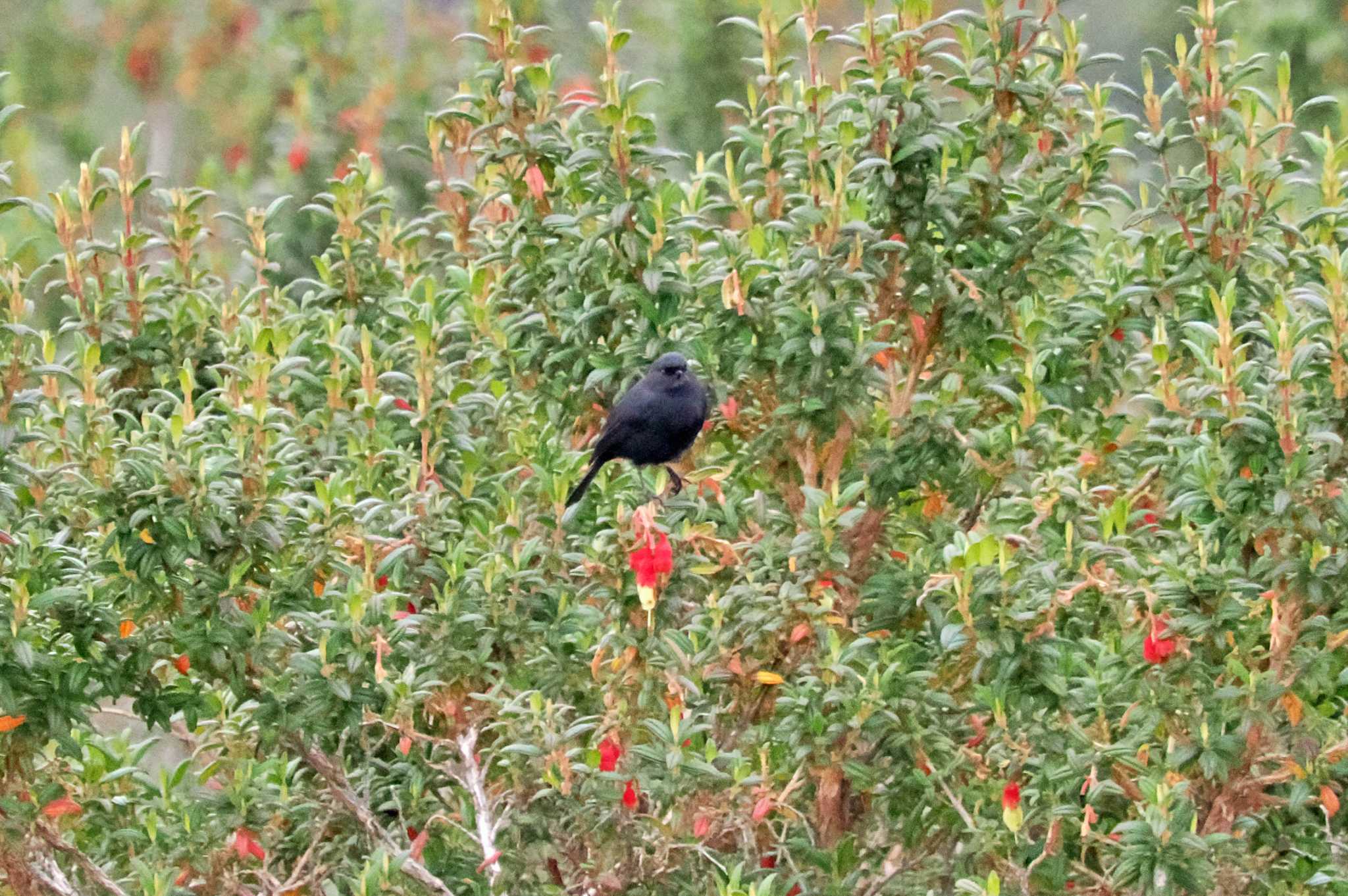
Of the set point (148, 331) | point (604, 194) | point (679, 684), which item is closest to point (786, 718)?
point (679, 684)

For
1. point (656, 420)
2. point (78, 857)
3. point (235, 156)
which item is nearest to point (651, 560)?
point (656, 420)

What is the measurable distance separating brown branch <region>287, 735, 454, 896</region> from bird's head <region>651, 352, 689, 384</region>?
1.45 m

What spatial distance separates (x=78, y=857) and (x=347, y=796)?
0.76 meters

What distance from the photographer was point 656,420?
4641 mm

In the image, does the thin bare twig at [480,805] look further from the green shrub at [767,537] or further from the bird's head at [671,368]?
the bird's head at [671,368]

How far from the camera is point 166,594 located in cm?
436

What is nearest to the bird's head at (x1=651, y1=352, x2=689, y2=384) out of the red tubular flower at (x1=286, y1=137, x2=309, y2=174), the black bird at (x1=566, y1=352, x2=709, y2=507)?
the black bird at (x1=566, y1=352, x2=709, y2=507)

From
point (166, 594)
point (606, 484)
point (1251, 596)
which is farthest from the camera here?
point (606, 484)

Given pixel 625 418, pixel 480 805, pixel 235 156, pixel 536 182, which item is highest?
pixel 536 182

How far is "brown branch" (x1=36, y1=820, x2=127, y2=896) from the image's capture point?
4488 mm

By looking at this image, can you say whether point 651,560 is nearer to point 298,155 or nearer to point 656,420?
point 656,420

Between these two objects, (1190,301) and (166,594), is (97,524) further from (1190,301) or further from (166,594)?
(1190,301)

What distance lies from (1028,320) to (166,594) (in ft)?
8.19

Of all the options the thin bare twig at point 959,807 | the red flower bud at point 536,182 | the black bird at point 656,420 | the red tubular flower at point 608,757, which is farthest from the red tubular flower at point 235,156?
the thin bare twig at point 959,807
